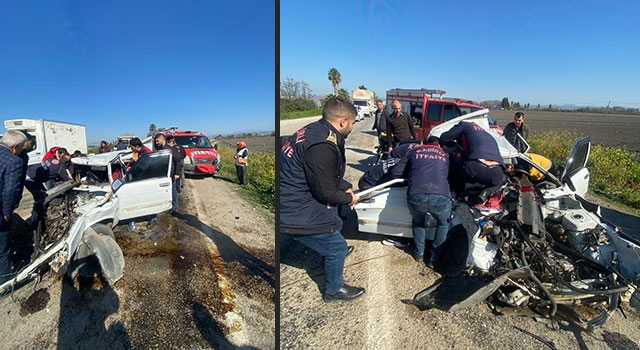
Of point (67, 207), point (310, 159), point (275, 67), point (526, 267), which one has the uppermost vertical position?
point (275, 67)

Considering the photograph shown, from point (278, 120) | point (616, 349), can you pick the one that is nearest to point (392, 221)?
point (616, 349)

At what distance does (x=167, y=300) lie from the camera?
1.13 meters

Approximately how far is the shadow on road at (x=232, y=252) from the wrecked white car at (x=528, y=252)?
210 centimetres

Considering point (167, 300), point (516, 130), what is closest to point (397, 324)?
point (167, 300)

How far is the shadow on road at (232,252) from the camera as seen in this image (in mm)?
1098

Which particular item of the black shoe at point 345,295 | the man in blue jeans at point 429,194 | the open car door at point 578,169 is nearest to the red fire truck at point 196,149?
the black shoe at point 345,295

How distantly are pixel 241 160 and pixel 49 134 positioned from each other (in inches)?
28.2

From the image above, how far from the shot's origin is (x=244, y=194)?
114cm

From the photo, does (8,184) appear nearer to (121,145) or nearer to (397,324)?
(121,145)

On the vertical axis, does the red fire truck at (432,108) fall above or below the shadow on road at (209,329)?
above

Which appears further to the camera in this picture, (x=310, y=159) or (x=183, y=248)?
(x=310, y=159)

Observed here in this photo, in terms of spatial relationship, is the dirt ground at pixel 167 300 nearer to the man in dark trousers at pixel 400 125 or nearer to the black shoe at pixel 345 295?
the black shoe at pixel 345 295

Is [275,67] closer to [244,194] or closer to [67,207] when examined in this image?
[244,194]

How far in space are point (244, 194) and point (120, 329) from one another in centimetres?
63
